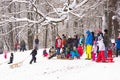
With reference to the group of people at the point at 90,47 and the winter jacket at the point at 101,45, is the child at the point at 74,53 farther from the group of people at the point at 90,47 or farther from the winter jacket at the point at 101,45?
the winter jacket at the point at 101,45

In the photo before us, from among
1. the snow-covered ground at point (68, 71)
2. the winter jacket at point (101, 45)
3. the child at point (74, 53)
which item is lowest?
the snow-covered ground at point (68, 71)

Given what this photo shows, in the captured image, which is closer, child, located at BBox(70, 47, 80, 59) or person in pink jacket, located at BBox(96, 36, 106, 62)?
person in pink jacket, located at BBox(96, 36, 106, 62)

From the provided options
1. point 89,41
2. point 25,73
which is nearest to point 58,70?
point 25,73

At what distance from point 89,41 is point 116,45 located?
2.24 meters

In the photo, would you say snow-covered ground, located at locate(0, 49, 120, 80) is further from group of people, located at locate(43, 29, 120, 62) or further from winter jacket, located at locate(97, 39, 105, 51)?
winter jacket, located at locate(97, 39, 105, 51)

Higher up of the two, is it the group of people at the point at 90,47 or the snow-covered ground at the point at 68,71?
the group of people at the point at 90,47

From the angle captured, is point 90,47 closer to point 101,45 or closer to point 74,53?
Result: point 74,53

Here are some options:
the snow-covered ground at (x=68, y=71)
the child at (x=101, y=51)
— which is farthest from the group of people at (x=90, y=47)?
the snow-covered ground at (x=68, y=71)

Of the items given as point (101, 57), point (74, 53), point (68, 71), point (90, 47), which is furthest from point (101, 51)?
point (74, 53)

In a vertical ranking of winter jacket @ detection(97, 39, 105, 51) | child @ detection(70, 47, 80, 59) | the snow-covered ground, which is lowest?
the snow-covered ground

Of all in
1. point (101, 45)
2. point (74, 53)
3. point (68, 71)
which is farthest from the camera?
point (74, 53)

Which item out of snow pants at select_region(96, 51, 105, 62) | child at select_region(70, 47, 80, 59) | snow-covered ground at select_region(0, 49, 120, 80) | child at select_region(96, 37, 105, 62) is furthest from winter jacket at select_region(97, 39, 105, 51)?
child at select_region(70, 47, 80, 59)

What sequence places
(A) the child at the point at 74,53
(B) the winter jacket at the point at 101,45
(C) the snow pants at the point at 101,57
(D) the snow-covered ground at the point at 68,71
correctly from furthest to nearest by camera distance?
(A) the child at the point at 74,53, (B) the winter jacket at the point at 101,45, (C) the snow pants at the point at 101,57, (D) the snow-covered ground at the point at 68,71

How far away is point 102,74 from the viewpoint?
64.4 feet
